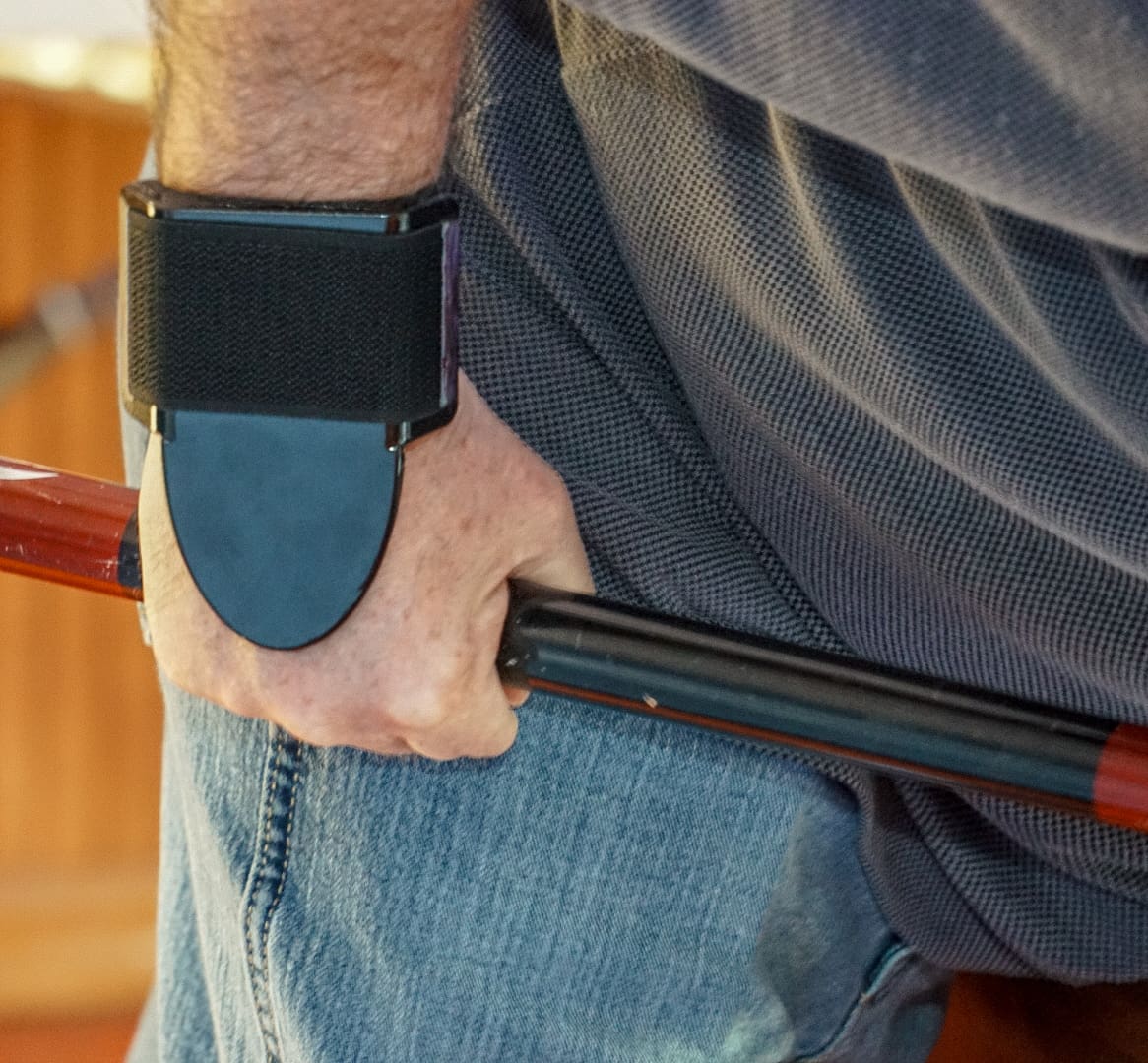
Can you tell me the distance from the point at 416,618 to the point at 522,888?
0.64 feet

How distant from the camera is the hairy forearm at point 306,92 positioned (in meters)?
0.46

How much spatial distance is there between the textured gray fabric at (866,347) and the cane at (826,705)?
0.08 meters

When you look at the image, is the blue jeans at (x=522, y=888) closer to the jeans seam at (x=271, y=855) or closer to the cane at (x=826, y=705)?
the jeans seam at (x=271, y=855)

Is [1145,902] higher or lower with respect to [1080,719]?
lower

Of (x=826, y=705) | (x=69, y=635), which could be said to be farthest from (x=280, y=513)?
(x=69, y=635)

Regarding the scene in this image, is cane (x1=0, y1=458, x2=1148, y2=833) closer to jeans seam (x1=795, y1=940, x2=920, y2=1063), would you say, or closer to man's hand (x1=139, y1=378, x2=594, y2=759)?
man's hand (x1=139, y1=378, x2=594, y2=759)

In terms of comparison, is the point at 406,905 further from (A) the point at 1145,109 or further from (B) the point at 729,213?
(A) the point at 1145,109

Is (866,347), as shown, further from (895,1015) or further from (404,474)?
(895,1015)

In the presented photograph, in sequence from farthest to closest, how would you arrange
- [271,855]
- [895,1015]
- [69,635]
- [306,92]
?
[69,635] < [895,1015] < [271,855] < [306,92]

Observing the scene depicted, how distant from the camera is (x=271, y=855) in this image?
0.64 metres

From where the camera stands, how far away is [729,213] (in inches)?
21.0

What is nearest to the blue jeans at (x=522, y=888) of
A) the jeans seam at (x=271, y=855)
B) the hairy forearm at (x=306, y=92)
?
the jeans seam at (x=271, y=855)

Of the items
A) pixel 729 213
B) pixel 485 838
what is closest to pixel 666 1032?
pixel 485 838

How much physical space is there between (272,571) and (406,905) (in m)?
0.21
